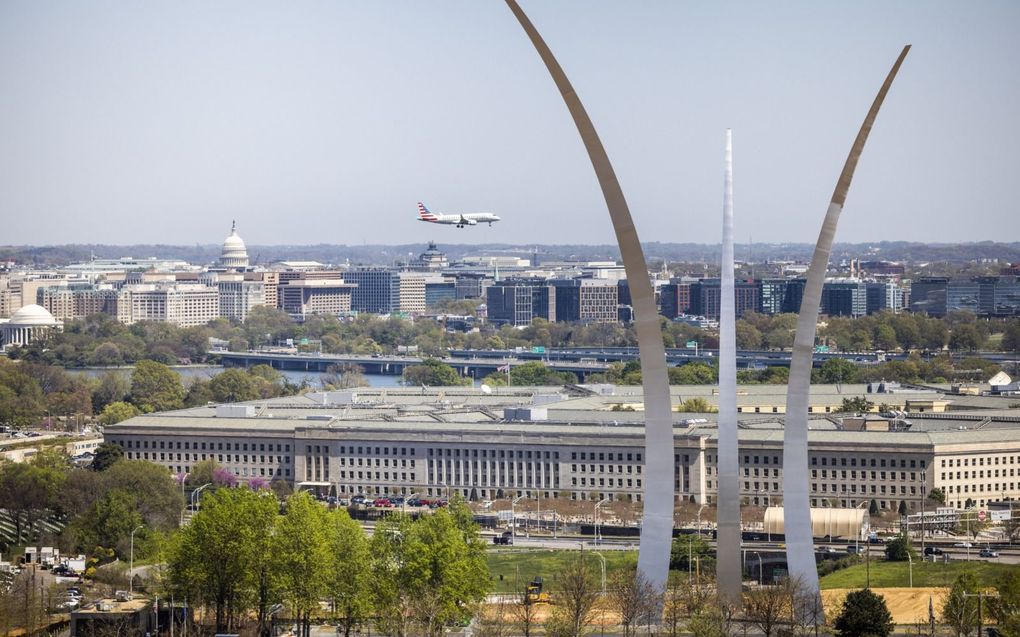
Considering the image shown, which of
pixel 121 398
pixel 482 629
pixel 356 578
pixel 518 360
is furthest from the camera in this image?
pixel 518 360

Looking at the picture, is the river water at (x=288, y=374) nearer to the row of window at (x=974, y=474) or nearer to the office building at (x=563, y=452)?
the office building at (x=563, y=452)

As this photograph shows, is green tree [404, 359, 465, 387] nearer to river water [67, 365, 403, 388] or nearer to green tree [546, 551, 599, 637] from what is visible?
river water [67, 365, 403, 388]

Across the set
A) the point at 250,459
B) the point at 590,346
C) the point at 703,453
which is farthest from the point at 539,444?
the point at 590,346

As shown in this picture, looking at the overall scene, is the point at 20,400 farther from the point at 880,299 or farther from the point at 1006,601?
the point at 880,299

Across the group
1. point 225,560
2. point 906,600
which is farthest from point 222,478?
point 906,600

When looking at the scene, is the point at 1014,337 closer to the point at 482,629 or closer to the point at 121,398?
the point at 121,398

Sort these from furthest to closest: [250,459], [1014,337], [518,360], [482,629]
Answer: [518,360] < [1014,337] < [250,459] < [482,629]
